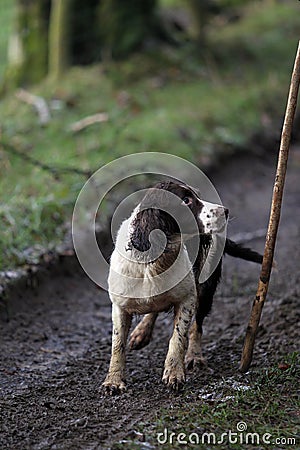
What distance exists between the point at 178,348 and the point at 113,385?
0.46 meters

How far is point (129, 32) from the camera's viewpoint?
43.7 feet

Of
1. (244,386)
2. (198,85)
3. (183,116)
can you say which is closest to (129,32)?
(198,85)

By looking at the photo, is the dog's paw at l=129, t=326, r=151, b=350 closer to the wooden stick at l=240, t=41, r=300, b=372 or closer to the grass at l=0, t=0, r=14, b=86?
the wooden stick at l=240, t=41, r=300, b=372

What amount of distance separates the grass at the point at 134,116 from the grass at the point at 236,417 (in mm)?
2739

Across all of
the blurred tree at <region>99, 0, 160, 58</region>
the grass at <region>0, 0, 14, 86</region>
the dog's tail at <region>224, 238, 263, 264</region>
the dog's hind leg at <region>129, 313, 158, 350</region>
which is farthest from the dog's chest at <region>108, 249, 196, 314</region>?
the grass at <region>0, 0, 14, 86</region>

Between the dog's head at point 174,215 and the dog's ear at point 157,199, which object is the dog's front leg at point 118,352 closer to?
the dog's head at point 174,215

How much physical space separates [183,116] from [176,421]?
8544 mm

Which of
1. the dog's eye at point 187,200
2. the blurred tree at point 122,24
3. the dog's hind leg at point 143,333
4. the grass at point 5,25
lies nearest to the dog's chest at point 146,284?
the dog's eye at point 187,200

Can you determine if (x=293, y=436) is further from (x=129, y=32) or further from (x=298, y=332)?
(x=129, y=32)

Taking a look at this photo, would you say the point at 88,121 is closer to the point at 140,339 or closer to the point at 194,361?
the point at 140,339

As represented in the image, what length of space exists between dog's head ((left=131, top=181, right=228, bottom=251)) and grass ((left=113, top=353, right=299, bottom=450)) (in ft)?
3.10

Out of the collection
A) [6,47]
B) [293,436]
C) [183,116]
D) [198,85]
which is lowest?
[293,436]

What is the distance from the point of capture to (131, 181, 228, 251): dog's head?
14.2 ft

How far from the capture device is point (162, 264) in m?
4.38
